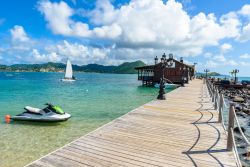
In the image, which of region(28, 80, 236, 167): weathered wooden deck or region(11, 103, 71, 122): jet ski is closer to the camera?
region(28, 80, 236, 167): weathered wooden deck

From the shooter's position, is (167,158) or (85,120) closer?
(167,158)

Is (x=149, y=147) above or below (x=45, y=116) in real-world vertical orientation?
above

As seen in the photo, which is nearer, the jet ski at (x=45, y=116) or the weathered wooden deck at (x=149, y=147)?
the weathered wooden deck at (x=149, y=147)

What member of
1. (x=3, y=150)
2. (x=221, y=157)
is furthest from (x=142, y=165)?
(x=3, y=150)

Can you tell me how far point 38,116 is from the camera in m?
16.4

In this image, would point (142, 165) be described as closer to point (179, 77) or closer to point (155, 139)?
point (155, 139)

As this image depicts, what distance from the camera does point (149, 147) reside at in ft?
22.6

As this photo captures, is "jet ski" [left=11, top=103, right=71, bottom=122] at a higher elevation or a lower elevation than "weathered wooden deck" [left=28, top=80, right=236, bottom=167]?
lower

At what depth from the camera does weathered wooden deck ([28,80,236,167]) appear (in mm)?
5820

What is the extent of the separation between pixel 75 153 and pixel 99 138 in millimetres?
1434

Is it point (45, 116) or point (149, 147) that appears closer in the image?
point (149, 147)

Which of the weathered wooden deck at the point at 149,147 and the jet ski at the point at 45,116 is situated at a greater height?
the weathered wooden deck at the point at 149,147

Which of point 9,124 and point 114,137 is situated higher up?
point 114,137

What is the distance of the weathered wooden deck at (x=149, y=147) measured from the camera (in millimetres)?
5820
